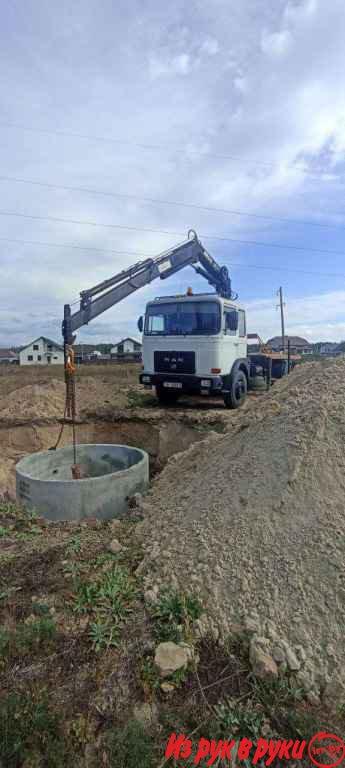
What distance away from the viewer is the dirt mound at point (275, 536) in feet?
7.84

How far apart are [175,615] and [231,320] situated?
714 cm

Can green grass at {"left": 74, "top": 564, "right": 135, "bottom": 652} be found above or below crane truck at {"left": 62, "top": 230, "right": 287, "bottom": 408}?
below

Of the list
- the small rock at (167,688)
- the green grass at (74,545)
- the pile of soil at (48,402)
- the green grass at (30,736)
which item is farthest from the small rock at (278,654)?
the pile of soil at (48,402)

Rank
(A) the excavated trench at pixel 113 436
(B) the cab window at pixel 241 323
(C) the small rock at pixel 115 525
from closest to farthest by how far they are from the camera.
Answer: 1. (C) the small rock at pixel 115 525
2. (A) the excavated trench at pixel 113 436
3. (B) the cab window at pixel 241 323

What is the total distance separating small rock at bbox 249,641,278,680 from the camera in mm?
2184

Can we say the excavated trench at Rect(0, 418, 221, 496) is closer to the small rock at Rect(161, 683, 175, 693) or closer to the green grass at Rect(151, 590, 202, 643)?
the green grass at Rect(151, 590, 202, 643)

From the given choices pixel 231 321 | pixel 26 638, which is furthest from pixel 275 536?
pixel 231 321

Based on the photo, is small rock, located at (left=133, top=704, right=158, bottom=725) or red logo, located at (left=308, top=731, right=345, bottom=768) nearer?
red logo, located at (left=308, top=731, right=345, bottom=768)

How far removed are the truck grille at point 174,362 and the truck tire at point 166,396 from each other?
55 cm

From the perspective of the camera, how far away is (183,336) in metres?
8.63

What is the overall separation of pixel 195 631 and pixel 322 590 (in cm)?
89

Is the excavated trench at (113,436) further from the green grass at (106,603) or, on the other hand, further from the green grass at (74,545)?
the green grass at (106,603)

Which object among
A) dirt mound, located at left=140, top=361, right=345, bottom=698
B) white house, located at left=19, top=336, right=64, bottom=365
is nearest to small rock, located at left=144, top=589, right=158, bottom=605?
dirt mound, located at left=140, top=361, right=345, bottom=698

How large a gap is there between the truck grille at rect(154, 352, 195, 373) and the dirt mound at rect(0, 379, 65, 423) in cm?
275
